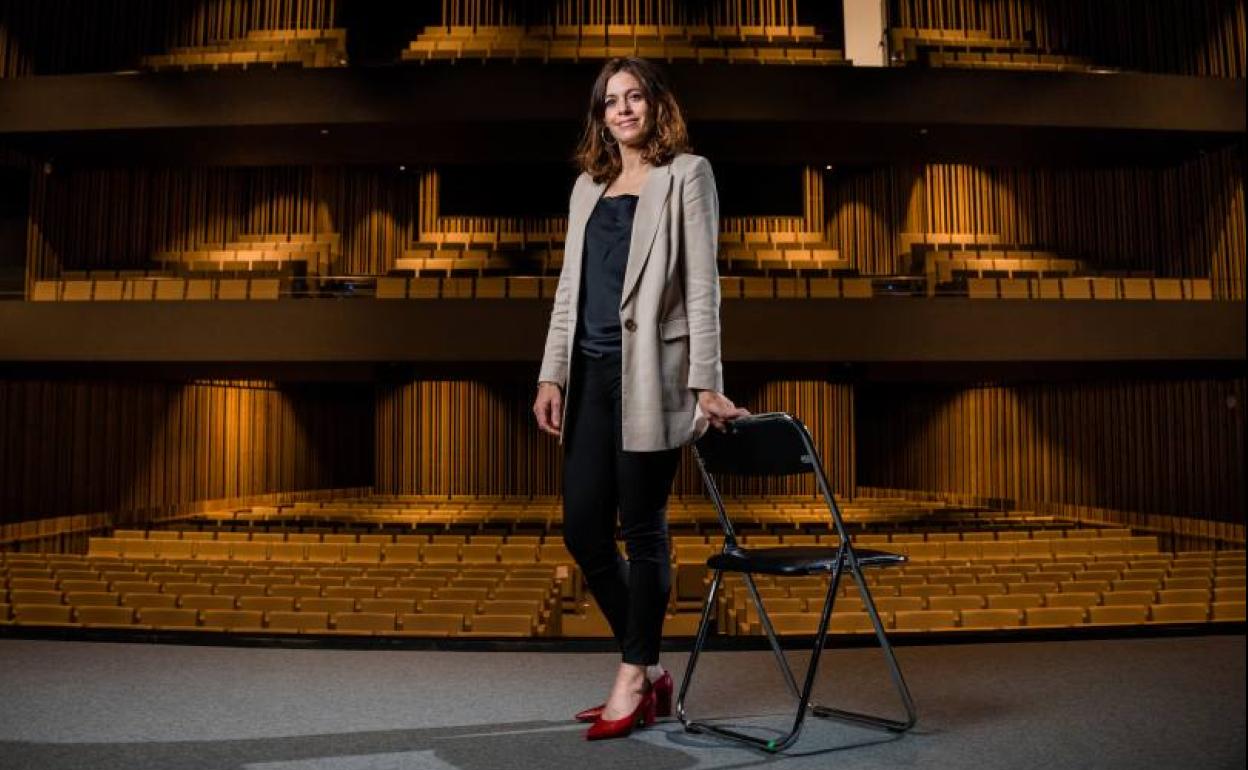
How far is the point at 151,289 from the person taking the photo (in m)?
9.93

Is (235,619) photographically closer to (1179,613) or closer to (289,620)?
(289,620)

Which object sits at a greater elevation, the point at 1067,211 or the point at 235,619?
the point at 1067,211

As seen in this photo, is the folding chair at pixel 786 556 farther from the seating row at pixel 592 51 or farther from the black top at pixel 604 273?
the seating row at pixel 592 51

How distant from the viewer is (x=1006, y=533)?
8.22 metres

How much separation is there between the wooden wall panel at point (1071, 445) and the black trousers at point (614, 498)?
32.6 ft

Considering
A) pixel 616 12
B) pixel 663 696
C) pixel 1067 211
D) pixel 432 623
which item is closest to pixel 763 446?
pixel 663 696

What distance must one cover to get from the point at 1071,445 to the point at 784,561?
12.4 metres

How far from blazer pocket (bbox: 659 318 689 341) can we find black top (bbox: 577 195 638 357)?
3.9 inches

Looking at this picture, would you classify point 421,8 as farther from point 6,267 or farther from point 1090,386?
point 1090,386

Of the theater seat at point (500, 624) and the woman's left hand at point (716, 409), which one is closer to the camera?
the woman's left hand at point (716, 409)

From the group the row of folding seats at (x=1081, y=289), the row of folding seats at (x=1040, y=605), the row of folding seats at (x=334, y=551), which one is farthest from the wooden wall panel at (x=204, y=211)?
the row of folding seats at (x=1040, y=605)

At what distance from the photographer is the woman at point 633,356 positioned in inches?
71.2

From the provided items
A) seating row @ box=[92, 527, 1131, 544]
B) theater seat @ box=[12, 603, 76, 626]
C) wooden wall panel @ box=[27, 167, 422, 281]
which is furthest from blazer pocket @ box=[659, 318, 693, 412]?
wooden wall panel @ box=[27, 167, 422, 281]

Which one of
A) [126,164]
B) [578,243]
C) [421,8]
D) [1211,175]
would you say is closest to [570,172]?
[421,8]
